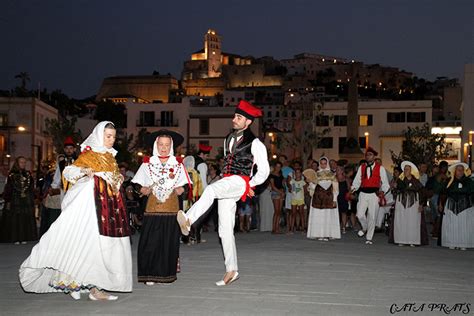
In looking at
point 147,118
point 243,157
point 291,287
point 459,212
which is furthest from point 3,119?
point 291,287

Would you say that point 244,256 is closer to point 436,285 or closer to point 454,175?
point 436,285

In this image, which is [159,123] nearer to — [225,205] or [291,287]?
[225,205]

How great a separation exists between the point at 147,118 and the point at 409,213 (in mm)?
58299

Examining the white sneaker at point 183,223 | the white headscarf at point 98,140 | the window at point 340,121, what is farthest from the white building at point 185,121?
the white headscarf at point 98,140

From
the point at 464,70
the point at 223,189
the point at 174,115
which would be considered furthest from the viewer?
the point at 174,115

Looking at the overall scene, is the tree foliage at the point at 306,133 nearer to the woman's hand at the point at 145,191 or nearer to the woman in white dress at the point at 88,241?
the woman's hand at the point at 145,191

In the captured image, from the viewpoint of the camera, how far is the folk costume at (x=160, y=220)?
28.7 feet

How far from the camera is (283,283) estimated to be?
876 centimetres

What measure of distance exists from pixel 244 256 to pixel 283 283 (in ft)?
9.82

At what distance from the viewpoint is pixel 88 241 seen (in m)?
7.66

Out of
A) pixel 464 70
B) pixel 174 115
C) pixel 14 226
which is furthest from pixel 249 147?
pixel 174 115

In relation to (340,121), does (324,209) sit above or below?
below

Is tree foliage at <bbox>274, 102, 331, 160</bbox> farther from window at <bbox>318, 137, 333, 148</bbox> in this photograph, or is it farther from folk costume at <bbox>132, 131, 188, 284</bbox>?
folk costume at <bbox>132, 131, 188, 284</bbox>

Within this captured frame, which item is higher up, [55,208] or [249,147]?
[249,147]
